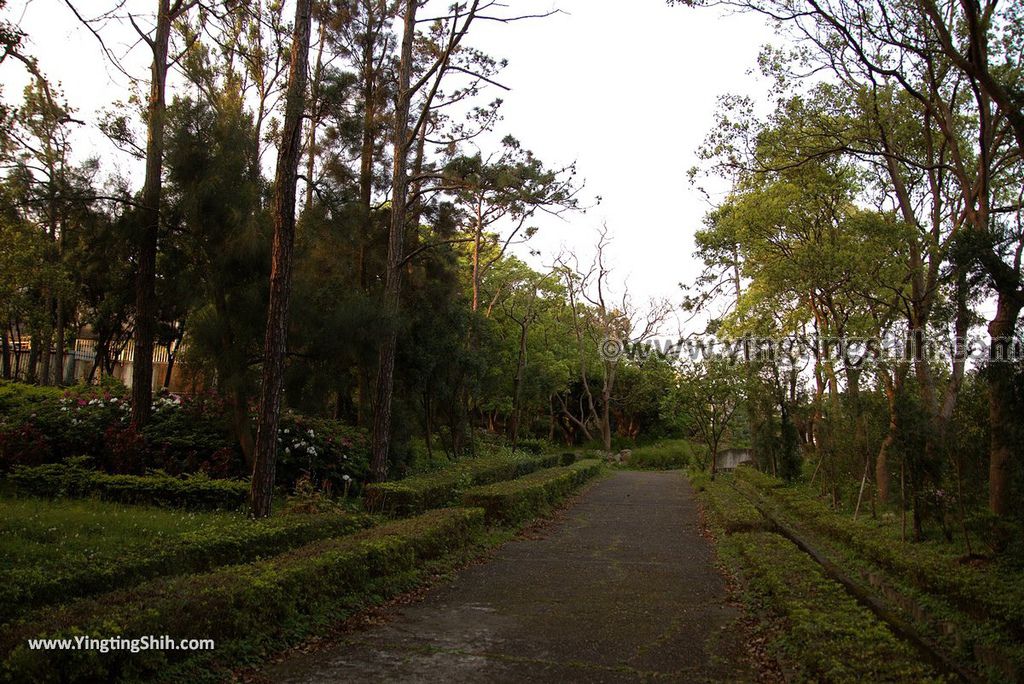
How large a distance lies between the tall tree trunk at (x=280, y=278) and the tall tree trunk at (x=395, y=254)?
166 inches

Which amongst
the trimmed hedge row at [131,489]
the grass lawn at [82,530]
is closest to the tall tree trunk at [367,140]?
the trimmed hedge row at [131,489]

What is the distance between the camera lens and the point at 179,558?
6.04m

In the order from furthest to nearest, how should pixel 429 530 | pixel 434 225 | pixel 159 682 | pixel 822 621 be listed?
pixel 434 225 < pixel 429 530 < pixel 822 621 < pixel 159 682

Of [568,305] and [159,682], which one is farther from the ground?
[568,305]

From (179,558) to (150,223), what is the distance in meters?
8.27

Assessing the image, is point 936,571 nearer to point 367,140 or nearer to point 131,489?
point 131,489

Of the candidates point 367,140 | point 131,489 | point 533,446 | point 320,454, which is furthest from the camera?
point 533,446

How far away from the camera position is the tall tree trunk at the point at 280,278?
8977 millimetres

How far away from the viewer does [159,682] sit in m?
4.05

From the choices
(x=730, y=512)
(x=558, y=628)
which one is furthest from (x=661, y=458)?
(x=558, y=628)

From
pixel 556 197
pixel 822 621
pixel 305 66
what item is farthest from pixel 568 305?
pixel 822 621

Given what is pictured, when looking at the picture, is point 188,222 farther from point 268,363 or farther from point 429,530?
point 429,530

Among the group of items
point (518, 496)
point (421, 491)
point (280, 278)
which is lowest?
point (518, 496)

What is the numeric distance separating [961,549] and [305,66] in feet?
33.4
